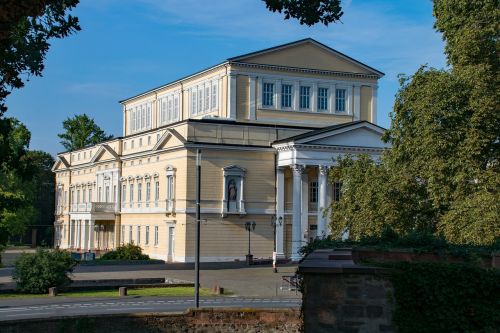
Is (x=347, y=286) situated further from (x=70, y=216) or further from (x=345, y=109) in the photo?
(x=70, y=216)

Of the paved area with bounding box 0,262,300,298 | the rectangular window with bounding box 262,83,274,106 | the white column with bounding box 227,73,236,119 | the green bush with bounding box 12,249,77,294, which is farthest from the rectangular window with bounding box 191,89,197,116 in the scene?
the green bush with bounding box 12,249,77,294

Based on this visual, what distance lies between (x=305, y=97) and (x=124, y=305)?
39.5 metres

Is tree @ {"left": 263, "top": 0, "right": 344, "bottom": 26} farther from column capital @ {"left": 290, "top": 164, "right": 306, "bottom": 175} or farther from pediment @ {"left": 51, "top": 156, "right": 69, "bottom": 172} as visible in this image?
pediment @ {"left": 51, "top": 156, "right": 69, "bottom": 172}

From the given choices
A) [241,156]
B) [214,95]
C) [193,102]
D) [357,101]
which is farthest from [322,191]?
[193,102]

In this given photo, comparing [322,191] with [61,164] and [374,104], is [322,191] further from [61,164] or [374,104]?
[61,164]

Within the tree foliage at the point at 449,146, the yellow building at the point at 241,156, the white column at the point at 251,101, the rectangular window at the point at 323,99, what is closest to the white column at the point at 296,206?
the yellow building at the point at 241,156

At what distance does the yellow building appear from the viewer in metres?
60.0

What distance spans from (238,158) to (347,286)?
4922 centimetres

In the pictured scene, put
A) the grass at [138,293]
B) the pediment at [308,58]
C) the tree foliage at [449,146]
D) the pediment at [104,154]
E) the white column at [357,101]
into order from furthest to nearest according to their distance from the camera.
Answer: the pediment at [104,154] → the white column at [357,101] → the pediment at [308,58] → the grass at [138,293] → the tree foliage at [449,146]

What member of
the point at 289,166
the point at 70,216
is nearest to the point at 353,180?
the point at 289,166

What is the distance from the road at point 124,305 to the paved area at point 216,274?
3.60 metres

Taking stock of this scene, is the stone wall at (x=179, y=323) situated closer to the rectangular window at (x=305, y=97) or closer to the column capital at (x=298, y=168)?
the column capital at (x=298, y=168)

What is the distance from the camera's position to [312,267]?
12.0m

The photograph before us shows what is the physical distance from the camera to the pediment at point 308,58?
66625 millimetres
